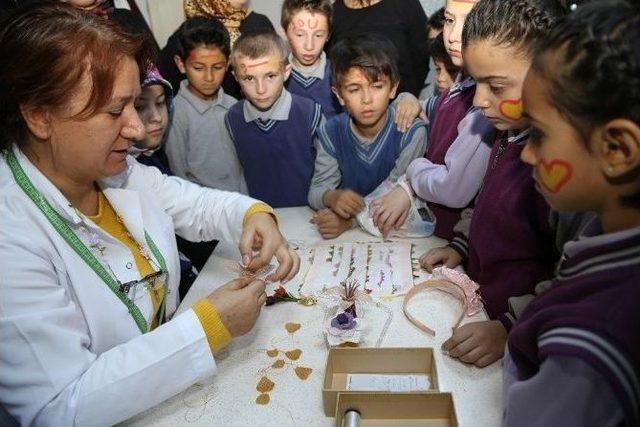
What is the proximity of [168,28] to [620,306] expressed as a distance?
394 centimetres

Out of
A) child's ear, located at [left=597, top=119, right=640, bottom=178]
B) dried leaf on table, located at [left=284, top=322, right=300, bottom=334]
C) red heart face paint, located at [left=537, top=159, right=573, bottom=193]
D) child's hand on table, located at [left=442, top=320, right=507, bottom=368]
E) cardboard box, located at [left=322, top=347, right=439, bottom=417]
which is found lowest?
dried leaf on table, located at [left=284, top=322, right=300, bottom=334]

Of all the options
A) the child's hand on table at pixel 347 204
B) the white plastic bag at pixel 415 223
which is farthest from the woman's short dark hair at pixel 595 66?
the child's hand on table at pixel 347 204

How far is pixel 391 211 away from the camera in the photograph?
1818 millimetres

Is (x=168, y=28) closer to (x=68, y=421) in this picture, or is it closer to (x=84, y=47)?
(x=84, y=47)

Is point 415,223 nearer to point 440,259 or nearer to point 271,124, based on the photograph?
point 440,259

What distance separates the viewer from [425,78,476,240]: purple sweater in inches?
70.3

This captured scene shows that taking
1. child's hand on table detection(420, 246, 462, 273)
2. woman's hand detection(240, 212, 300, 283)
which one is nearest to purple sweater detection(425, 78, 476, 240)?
child's hand on table detection(420, 246, 462, 273)

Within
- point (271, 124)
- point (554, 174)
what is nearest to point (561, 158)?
point (554, 174)

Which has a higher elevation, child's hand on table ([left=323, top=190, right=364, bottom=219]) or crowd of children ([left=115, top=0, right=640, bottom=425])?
crowd of children ([left=115, top=0, right=640, bottom=425])

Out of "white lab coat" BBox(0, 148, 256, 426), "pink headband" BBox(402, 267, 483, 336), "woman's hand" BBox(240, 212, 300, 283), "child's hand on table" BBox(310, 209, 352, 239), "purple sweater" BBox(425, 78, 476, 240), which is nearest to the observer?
"white lab coat" BBox(0, 148, 256, 426)

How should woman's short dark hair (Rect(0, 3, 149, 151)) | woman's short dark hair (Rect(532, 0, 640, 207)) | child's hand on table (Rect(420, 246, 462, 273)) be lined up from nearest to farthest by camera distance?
woman's short dark hair (Rect(532, 0, 640, 207))
woman's short dark hair (Rect(0, 3, 149, 151))
child's hand on table (Rect(420, 246, 462, 273))

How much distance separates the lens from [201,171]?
8.46 feet

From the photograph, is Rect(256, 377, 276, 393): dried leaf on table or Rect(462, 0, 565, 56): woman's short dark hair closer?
Rect(256, 377, 276, 393): dried leaf on table

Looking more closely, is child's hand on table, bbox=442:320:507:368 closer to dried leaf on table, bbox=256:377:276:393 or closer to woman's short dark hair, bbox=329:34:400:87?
dried leaf on table, bbox=256:377:276:393
